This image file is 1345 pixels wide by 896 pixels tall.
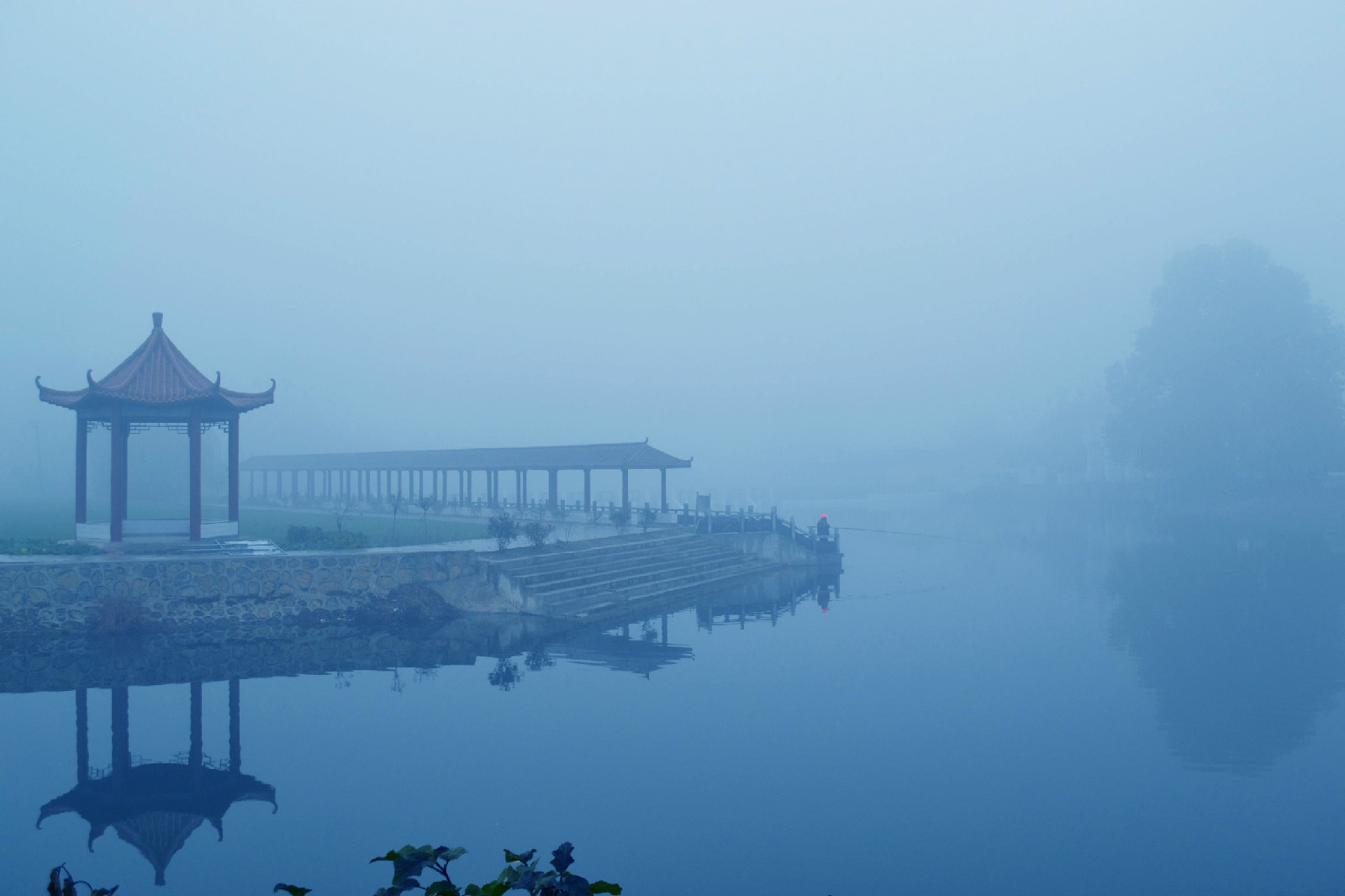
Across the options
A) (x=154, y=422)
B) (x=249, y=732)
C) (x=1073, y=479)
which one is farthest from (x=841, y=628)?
(x=1073, y=479)

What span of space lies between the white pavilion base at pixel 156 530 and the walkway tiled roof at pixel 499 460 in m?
10.8

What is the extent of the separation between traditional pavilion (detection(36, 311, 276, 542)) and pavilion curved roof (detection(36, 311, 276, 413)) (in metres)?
0.01

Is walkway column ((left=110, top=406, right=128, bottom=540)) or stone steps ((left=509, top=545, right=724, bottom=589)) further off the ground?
walkway column ((left=110, top=406, right=128, bottom=540))

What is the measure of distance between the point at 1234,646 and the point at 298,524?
829 inches

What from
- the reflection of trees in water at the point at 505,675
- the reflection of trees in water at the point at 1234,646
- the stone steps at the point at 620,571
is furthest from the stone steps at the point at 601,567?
the reflection of trees in water at the point at 1234,646

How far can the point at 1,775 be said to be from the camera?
25.4ft

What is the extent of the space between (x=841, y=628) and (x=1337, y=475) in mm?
39480

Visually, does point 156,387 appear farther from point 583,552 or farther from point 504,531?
point 583,552

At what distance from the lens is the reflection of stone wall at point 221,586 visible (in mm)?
13141

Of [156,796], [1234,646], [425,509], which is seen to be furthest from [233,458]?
[1234,646]

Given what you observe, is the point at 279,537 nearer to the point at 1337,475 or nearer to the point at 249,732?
the point at 249,732

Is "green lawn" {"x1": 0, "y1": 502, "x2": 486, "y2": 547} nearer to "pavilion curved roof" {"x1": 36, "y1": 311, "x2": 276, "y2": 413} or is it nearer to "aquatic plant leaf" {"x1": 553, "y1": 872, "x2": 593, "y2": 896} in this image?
"pavilion curved roof" {"x1": 36, "y1": 311, "x2": 276, "y2": 413}

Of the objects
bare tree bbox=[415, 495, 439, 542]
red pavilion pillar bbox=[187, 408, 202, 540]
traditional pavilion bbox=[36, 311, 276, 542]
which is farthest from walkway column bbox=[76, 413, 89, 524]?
bare tree bbox=[415, 495, 439, 542]

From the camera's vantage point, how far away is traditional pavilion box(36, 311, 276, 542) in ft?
52.4
